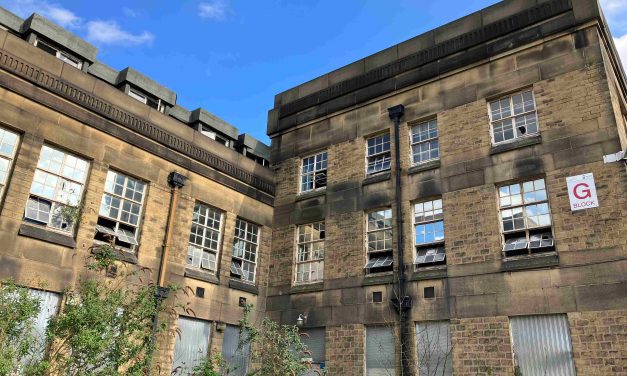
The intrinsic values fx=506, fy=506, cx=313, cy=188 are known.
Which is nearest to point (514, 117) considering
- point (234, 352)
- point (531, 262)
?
point (531, 262)

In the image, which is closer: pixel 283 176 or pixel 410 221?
pixel 410 221

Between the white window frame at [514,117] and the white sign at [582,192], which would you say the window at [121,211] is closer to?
the white window frame at [514,117]

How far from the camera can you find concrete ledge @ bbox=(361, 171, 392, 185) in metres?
17.3

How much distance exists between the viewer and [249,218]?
61.9 ft

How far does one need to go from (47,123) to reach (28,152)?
993 millimetres

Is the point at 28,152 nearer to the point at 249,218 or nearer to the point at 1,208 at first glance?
the point at 1,208

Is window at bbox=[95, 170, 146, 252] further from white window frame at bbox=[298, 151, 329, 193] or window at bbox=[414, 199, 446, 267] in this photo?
window at bbox=[414, 199, 446, 267]

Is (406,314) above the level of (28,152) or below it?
below

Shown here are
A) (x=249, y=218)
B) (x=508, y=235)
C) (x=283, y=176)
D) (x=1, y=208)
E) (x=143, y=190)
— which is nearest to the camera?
(x=1, y=208)

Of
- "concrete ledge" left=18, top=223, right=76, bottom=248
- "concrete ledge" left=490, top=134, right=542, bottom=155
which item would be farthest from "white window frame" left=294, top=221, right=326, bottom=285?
"concrete ledge" left=18, top=223, right=76, bottom=248

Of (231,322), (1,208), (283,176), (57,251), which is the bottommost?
(231,322)

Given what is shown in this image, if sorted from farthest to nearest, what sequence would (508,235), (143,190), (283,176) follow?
(283,176), (143,190), (508,235)

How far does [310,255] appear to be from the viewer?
18.4m

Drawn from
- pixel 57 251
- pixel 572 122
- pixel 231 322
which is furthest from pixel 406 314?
pixel 57 251
